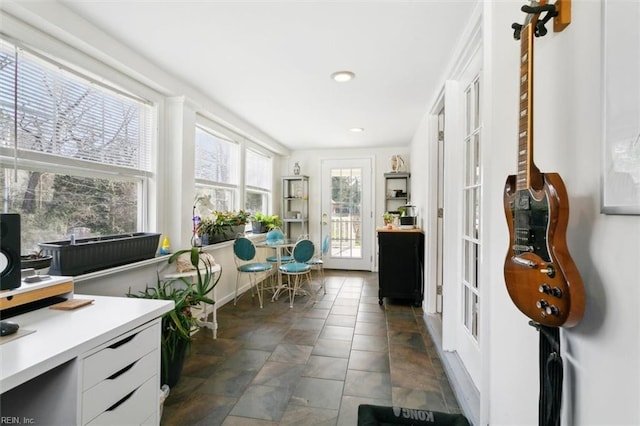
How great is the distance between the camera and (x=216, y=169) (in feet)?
12.1

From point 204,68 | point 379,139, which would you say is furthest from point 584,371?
point 379,139

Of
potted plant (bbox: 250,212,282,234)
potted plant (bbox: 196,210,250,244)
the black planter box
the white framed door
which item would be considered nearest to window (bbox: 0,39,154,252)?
the black planter box

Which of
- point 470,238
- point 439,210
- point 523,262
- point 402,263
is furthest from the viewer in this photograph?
point 402,263

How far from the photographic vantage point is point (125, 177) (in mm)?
2379

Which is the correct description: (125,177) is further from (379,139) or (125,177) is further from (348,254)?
(348,254)

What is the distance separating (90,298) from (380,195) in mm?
4685

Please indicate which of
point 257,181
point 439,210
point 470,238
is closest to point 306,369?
point 470,238

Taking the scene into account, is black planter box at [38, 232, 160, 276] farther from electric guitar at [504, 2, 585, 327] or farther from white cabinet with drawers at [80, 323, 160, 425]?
electric guitar at [504, 2, 585, 327]

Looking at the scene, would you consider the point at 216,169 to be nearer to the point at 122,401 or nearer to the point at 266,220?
the point at 266,220

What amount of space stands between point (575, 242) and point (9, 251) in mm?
1977

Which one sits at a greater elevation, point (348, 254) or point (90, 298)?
point (90, 298)

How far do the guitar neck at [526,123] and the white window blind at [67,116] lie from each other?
7.83 feet

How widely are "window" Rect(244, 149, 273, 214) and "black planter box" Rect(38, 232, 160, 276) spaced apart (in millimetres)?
2077

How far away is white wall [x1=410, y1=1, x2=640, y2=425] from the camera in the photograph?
27.0 inches
